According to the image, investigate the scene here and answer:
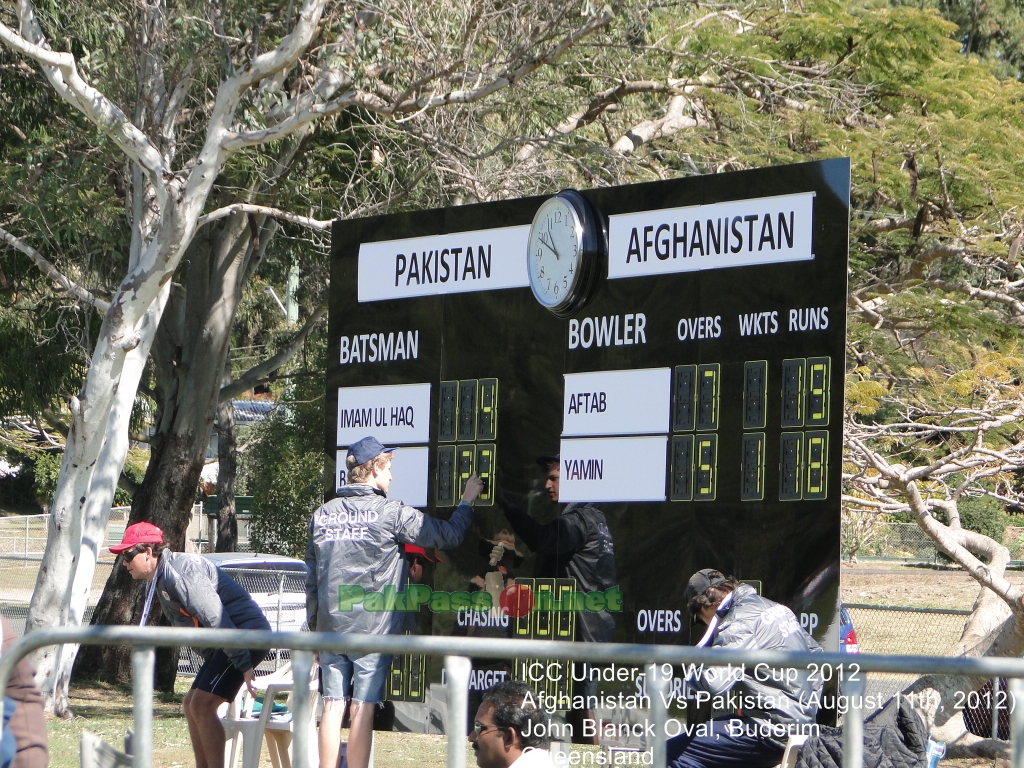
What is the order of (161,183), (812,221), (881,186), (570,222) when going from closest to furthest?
(812,221)
(570,222)
(161,183)
(881,186)

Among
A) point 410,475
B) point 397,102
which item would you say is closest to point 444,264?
point 410,475

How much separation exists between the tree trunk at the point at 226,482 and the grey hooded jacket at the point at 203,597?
18993 mm

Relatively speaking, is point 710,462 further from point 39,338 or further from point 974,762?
point 39,338

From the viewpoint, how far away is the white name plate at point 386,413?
8.84 metres

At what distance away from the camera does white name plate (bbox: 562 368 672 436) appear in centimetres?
773

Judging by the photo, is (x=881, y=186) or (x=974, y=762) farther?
(x=881, y=186)

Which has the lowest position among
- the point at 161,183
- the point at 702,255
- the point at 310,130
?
the point at 702,255

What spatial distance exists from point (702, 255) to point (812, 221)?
2.47 feet

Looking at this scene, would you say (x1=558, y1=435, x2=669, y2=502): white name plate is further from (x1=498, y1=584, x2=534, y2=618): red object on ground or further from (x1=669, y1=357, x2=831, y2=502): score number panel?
(x1=498, y1=584, x2=534, y2=618): red object on ground

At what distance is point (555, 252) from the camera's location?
8.25 m

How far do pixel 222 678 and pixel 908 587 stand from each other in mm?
20294

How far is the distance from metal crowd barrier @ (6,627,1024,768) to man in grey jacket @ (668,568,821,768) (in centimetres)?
199

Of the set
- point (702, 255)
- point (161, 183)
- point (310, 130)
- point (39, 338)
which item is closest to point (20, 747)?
point (702, 255)

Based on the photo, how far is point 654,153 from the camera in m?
17.4
